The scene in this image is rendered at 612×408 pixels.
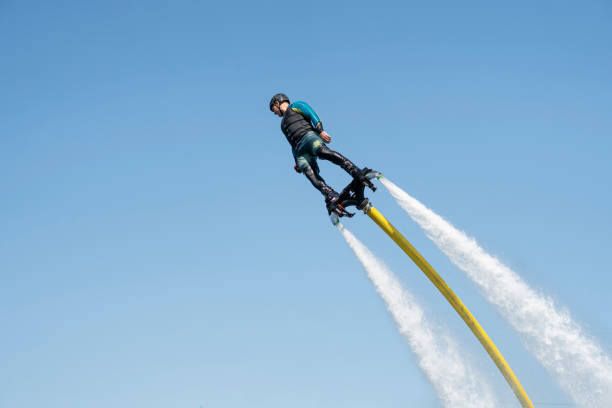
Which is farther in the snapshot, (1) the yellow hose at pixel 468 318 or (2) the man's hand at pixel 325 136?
(1) the yellow hose at pixel 468 318

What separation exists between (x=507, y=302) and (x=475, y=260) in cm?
155

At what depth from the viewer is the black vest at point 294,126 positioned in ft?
52.0

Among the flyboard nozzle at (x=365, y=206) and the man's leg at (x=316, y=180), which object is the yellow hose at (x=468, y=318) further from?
the man's leg at (x=316, y=180)

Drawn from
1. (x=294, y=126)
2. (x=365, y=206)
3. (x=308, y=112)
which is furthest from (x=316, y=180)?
(x=308, y=112)

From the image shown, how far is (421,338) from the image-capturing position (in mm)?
17109

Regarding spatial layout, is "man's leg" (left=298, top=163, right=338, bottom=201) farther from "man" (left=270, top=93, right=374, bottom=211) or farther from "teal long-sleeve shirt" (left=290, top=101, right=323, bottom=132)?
"teal long-sleeve shirt" (left=290, top=101, right=323, bottom=132)

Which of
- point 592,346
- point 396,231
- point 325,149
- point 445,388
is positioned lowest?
point 592,346

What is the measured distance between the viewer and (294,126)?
16.0 meters

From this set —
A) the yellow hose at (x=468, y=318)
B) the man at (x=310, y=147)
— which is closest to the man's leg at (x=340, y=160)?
the man at (x=310, y=147)

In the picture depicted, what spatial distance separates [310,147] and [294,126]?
0.83 m

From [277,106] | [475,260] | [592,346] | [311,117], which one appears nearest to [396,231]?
[475,260]

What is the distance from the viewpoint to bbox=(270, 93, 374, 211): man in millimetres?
15352

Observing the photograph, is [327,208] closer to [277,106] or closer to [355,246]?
[355,246]

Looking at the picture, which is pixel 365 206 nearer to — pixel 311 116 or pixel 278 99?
pixel 311 116
